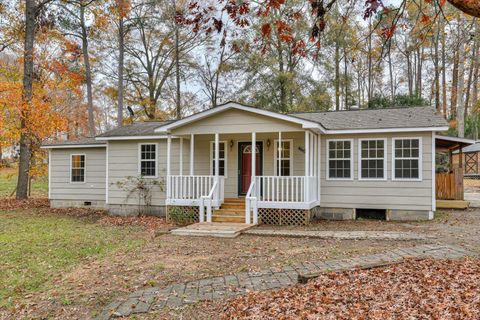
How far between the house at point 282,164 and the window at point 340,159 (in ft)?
0.10

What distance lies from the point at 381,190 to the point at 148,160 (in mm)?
7817

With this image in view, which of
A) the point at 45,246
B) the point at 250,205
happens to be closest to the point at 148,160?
the point at 250,205

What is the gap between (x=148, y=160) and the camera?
1286 centimetres

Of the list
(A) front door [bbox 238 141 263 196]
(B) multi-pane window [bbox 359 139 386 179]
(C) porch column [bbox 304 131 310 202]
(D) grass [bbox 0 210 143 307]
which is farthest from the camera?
(A) front door [bbox 238 141 263 196]

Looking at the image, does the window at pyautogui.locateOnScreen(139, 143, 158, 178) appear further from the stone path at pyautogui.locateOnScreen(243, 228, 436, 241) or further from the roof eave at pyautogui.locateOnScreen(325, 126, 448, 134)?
the roof eave at pyautogui.locateOnScreen(325, 126, 448, 134)

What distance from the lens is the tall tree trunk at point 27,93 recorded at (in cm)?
1592

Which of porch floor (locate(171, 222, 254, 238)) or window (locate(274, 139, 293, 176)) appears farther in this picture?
window (locate(274, 139, 293, 176))

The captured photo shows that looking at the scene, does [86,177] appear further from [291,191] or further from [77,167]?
[291,191]

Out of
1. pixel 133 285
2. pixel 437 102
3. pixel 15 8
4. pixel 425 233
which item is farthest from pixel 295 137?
pixel 437 102

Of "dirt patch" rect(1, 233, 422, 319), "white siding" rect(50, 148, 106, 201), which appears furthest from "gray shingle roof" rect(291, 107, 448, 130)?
"white siding" rect(50, 148, 106, 201)

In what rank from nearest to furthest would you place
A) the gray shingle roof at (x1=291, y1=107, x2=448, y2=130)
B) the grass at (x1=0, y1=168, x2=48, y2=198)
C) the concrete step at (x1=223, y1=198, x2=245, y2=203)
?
the gray shingle roof at (x1=291, y1=107, x2=448, y2=130) < the concrete step at (x1=223, y1=198, x2=245, y2=203) < the grass at (x1=0, y1=168, x2=48, y2=198)

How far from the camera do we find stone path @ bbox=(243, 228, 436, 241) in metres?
7.85

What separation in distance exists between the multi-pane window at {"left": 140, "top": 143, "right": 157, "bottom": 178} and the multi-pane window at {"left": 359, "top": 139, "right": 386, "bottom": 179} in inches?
274

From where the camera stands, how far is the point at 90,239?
8.73 m
